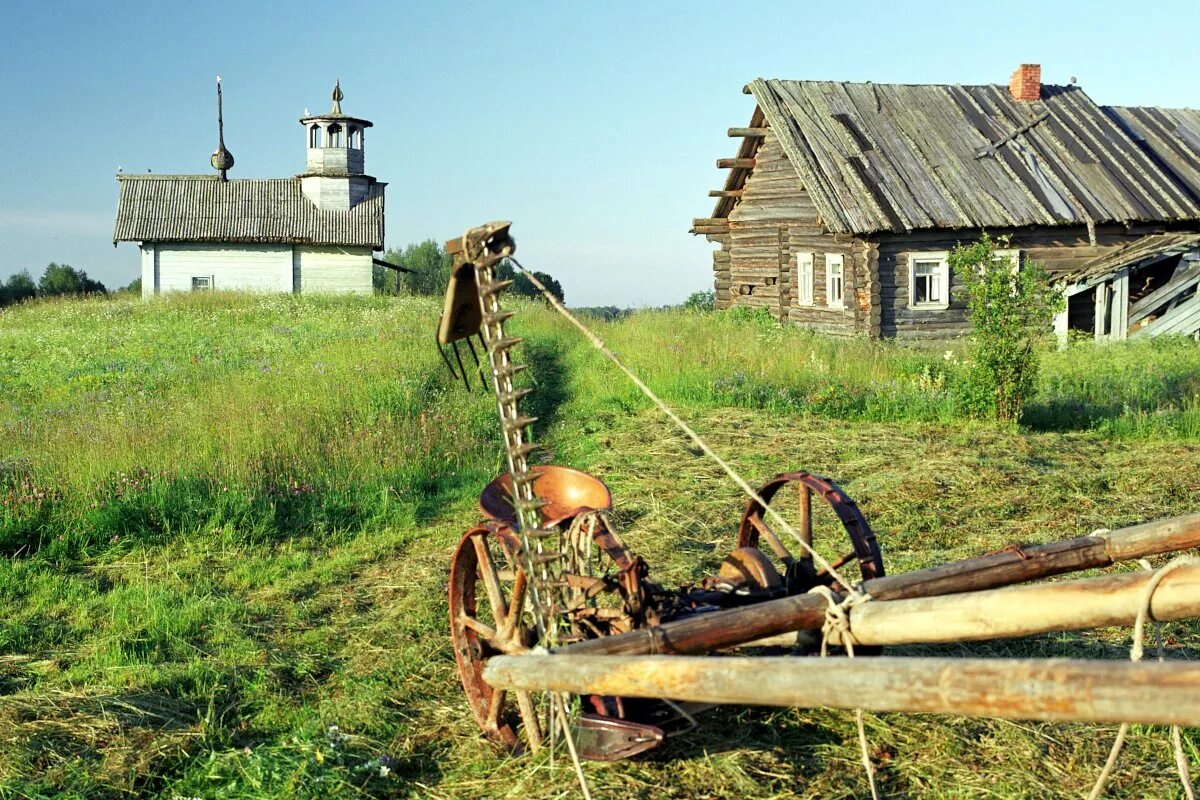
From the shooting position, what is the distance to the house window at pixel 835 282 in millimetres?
21398

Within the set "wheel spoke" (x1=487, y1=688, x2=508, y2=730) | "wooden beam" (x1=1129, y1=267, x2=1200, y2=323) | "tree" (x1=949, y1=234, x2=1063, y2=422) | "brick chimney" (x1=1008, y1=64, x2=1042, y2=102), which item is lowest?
"wheel spoke" (x1=487, y1=688, x2=508, y2=730)

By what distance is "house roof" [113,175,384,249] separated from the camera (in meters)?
38.2

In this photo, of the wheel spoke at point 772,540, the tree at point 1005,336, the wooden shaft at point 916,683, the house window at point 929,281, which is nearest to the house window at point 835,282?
the house window at point 929,281

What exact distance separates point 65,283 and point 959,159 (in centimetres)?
3995

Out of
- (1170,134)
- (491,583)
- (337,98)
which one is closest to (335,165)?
(337,98)

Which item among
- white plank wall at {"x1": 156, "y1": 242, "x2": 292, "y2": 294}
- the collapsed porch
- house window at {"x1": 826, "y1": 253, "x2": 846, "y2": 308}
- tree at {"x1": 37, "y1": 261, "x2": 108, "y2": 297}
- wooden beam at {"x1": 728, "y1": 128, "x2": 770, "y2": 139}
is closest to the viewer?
the collapsed porch

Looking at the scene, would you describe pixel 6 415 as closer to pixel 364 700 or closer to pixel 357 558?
pixel 357 558

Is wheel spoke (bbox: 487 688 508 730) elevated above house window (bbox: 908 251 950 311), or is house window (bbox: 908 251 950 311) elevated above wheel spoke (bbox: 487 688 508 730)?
house window (bbox: 908 251 950 311)

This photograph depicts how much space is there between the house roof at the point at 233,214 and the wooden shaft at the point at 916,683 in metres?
37.3

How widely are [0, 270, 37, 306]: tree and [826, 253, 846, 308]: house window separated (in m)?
35.3

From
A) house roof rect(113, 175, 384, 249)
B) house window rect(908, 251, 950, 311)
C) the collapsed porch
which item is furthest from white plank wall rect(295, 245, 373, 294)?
the collapsed porch

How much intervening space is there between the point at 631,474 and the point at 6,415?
7157 millimetres

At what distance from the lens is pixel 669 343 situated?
1717 cm

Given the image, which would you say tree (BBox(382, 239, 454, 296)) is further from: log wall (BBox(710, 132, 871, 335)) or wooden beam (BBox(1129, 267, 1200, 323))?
wooden beam (BBox(1129, 267, 1200, 323))
